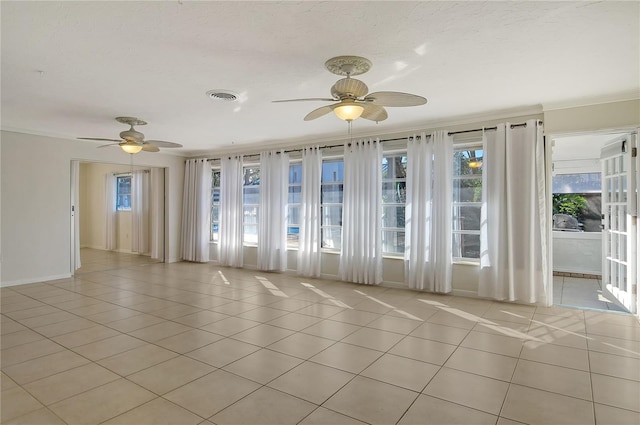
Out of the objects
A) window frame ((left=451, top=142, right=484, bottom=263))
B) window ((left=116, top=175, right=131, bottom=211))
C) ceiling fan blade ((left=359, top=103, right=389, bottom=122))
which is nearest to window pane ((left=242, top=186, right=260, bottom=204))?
window frame ((left=451, top=142, right=484, bottom=263))

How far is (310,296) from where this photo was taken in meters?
5.16

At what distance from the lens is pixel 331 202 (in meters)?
6.46

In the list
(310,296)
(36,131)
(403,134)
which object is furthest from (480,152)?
(36,131)

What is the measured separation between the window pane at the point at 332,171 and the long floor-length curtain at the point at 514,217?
239 centimetres

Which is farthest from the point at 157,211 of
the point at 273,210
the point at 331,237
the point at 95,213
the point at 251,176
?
the point at 331,237

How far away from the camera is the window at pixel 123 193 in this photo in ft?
32.3

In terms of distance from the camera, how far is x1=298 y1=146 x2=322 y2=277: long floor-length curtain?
6426 millimetres

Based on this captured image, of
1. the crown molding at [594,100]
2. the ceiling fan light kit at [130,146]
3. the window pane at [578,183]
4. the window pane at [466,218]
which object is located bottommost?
the window pane at [466,218]

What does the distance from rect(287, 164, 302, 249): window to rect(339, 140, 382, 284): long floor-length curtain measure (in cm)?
117

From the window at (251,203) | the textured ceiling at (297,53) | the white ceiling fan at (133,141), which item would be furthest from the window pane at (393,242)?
the white ceiling fan at (133,141)

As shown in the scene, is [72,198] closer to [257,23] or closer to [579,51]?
[257,23]

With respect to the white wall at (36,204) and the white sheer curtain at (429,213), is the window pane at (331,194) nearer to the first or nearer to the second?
the white sheer curtain at (429,213)

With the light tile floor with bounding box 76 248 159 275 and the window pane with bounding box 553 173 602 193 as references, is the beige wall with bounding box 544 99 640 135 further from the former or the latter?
the light tile floor with bounding box 76 248 159 275

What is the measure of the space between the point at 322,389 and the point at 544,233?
353 cm
